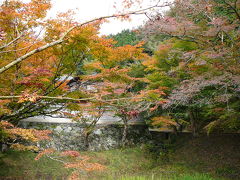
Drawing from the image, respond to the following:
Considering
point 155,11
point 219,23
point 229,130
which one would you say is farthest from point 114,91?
point 229,130

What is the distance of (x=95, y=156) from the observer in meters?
9.91

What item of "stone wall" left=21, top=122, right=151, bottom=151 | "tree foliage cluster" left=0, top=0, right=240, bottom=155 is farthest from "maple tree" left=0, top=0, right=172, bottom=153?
"stone wall" left=21, top=122, right=151, bottom=151

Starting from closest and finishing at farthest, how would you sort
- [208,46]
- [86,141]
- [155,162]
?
1. [208,46]
2. [155,162]
3. [86,141]

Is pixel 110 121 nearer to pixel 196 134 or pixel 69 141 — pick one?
pixel 69 141

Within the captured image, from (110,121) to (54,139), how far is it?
3538mm

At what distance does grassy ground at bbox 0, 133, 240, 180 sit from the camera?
7.64 meters

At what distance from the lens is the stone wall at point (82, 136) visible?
1019 cm

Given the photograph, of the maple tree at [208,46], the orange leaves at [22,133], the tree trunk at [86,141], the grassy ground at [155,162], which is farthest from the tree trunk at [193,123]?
the orange leaves at [22,133]

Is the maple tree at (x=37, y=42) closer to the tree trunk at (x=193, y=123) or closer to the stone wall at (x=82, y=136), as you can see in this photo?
the stone wall at (x=82, y=136)

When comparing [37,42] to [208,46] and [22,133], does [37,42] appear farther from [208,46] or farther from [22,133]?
[208,46]

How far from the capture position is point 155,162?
33.3 ft

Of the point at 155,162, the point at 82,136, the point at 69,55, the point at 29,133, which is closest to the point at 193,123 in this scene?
the point at 155,162

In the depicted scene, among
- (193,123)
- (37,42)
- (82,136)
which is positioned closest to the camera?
(37,42)

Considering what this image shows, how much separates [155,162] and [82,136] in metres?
3.83
